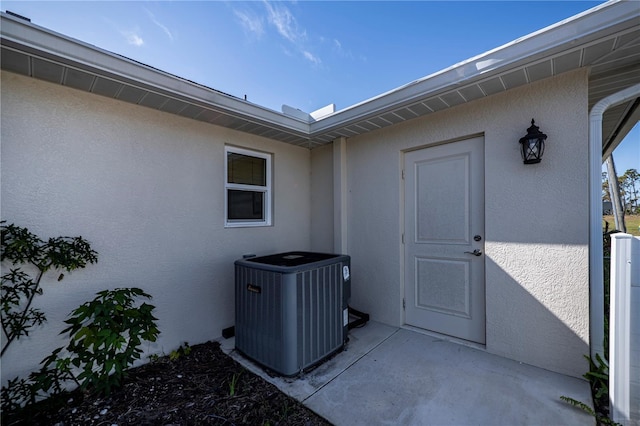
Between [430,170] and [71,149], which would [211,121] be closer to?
[71,149]

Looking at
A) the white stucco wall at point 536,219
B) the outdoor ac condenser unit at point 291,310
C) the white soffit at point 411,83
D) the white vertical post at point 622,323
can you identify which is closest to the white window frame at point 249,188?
the white soffit at point 411,83

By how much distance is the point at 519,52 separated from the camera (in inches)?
80.9

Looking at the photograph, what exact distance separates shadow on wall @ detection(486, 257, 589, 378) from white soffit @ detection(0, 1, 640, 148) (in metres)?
1.82

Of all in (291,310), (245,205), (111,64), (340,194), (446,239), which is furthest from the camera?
(340,194)

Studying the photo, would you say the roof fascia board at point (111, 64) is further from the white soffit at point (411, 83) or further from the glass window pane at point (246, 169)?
the glass window pane at point (246, 169)

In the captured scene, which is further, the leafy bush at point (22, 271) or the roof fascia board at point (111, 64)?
the leafy bush at point (22, 271)

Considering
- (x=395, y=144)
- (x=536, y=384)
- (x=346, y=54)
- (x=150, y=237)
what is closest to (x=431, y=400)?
(x=536, y=384)

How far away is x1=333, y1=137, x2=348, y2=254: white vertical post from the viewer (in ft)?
12.7

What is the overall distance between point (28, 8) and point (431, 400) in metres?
4.47

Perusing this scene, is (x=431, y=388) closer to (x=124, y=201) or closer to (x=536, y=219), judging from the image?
(x=536, y=219)

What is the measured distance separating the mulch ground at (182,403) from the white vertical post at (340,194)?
2055 mm

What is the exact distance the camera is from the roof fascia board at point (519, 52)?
5.60 ft

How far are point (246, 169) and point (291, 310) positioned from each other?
2161mm

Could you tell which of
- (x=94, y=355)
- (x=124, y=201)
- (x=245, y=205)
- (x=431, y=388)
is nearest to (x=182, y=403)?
(x=94, y=355)
